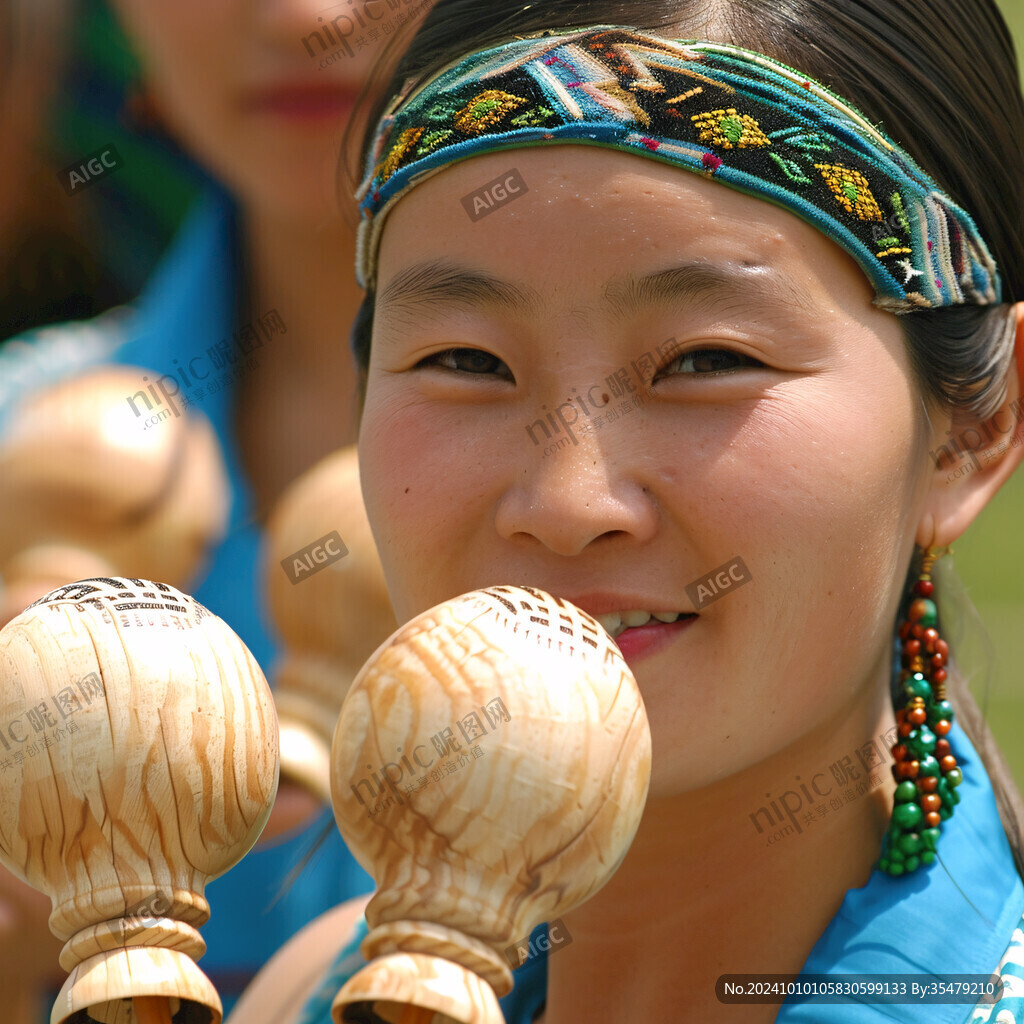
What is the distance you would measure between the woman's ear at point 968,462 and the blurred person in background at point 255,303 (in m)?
1.29

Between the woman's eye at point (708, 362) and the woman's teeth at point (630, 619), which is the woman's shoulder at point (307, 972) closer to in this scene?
the woman's teeth at point (630, 619)

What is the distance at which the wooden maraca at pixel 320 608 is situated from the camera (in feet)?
5.54

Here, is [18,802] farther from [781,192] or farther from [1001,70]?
[1001,70]

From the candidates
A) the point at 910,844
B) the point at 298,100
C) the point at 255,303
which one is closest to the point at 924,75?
the point at 910,844

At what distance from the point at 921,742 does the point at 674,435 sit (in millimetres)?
435

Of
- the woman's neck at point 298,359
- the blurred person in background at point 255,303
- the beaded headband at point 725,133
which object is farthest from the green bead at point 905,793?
the woman's neck at point 298,359

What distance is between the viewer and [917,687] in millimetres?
1315

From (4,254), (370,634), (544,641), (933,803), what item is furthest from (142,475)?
(4,254)

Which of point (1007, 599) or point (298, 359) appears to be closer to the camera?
point (298, 359)

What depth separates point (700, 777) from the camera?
1.11 metres

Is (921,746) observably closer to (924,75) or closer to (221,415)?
(924,75)

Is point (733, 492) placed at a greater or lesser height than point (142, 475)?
greater

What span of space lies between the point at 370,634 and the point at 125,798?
3.35ft

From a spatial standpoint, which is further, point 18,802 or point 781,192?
point 781,192
